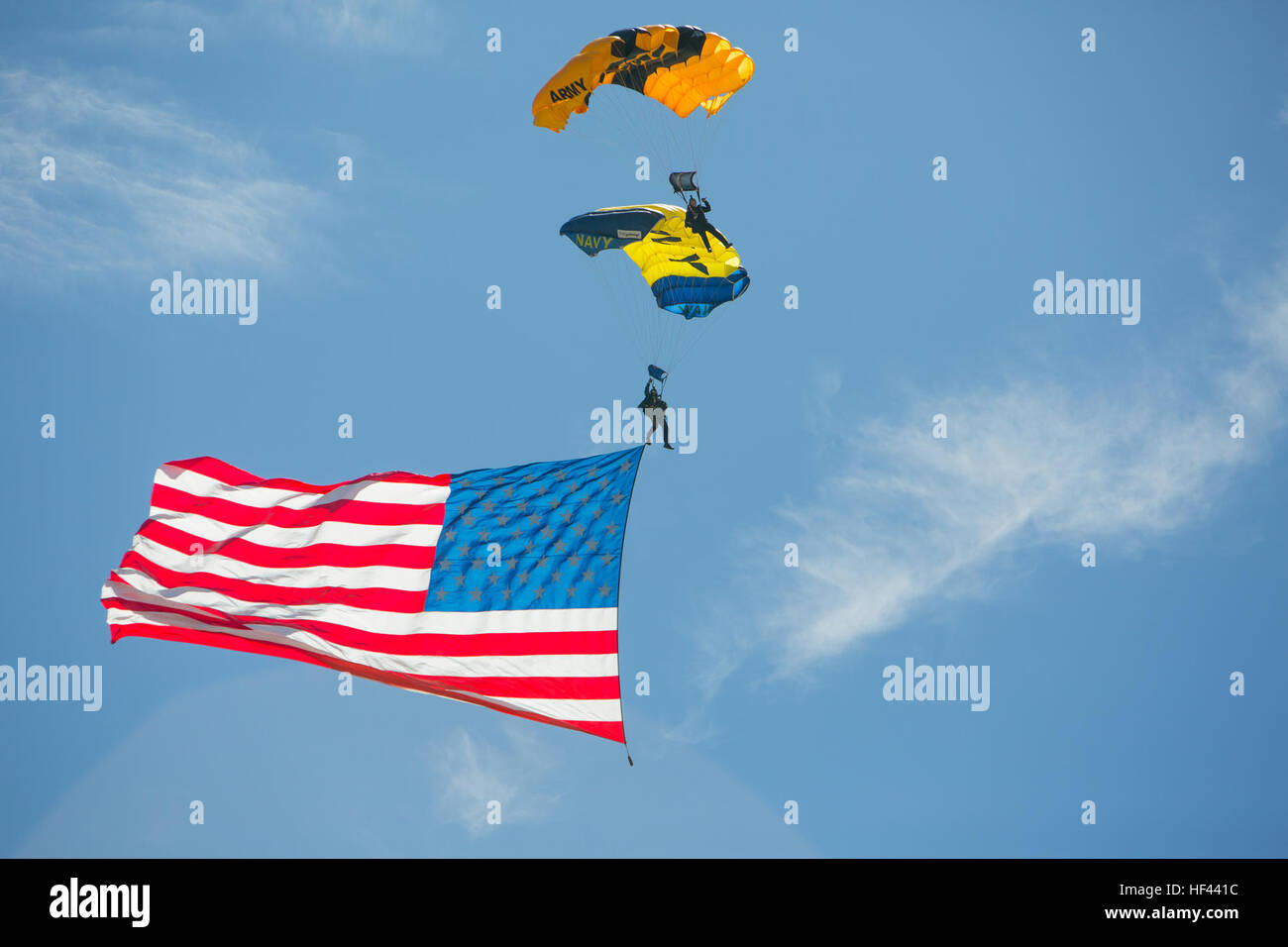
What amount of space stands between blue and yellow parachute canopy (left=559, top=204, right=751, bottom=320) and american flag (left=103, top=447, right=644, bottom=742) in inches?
212

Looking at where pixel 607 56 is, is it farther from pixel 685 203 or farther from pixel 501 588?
pixel 501 588

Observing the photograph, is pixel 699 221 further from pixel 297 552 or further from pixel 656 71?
pixel 297 552

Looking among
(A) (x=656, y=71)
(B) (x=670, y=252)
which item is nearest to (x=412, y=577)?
(B) (x=670, y=252)

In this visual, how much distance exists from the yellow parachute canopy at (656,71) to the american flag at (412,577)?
7.23 metres

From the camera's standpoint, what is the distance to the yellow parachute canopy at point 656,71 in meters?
26.9

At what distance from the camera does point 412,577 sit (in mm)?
24141

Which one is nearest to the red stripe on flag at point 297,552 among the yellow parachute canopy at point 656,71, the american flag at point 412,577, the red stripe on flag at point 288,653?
the american flag at point 412,577

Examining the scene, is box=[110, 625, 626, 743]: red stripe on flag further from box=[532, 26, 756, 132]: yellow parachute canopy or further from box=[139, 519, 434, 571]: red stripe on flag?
box=[532, 26, 756, 132]: yellow parachute canopy

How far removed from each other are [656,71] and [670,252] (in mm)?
3539

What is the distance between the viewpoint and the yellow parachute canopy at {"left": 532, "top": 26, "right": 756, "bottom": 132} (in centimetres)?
2689

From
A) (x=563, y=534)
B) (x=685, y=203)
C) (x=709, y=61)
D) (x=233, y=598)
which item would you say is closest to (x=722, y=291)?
(x=685, y=203)

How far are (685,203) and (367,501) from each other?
8.81 m

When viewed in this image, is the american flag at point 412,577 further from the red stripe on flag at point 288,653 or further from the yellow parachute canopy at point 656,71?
the yellow parachute canopy at point 656,71

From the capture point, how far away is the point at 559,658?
74.8ft
